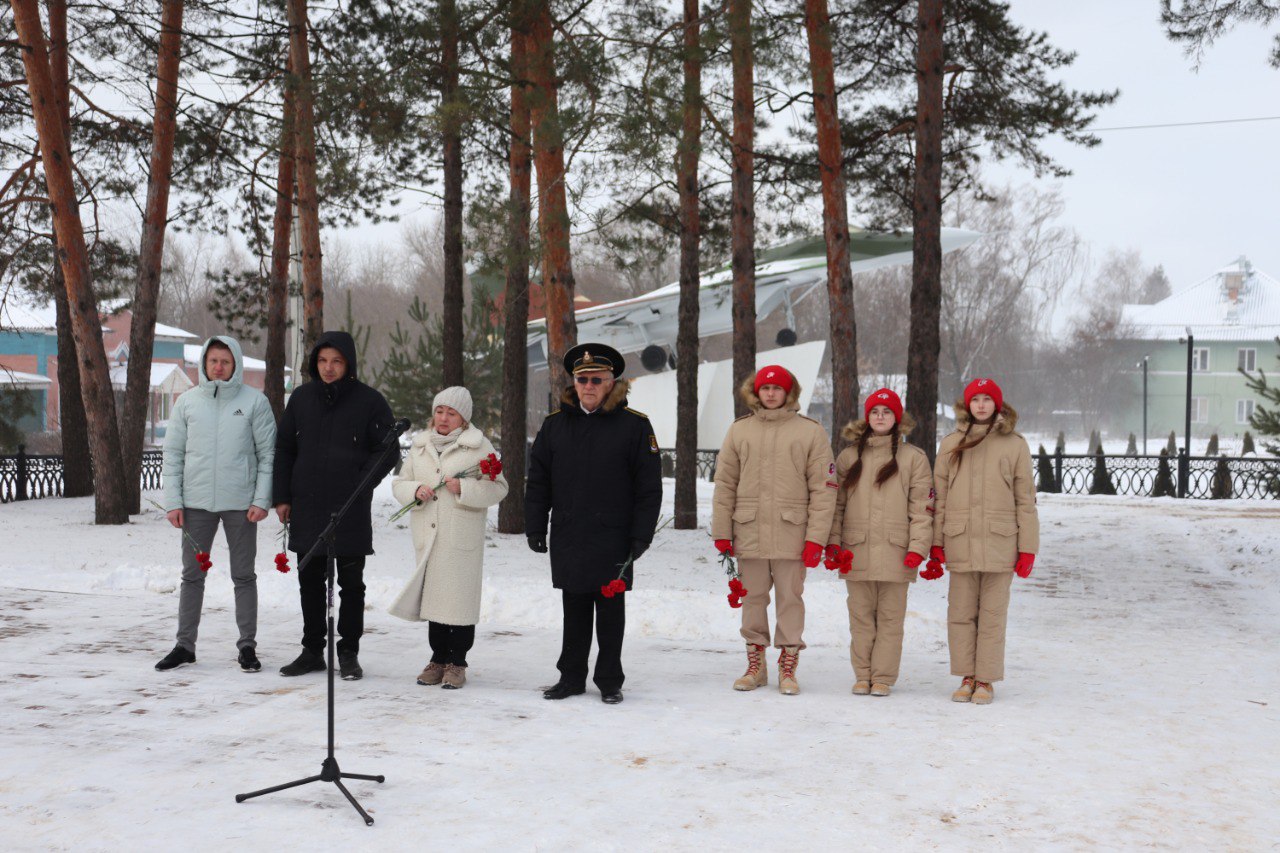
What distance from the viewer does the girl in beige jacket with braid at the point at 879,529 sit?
5969 mm

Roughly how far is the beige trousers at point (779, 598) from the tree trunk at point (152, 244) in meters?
10.7

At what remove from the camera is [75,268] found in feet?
44.6

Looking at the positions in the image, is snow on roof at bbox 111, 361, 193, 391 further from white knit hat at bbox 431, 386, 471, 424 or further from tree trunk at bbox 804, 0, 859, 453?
white knit hat at bbox 431, 386, 471, 424

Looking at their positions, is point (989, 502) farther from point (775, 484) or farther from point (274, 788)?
point (274, 788)

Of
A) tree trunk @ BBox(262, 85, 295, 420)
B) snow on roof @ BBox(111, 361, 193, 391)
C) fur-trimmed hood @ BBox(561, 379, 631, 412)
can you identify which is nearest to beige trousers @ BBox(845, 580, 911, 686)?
fur-trimmed hood @ BBox(561, 379, 631, 412)

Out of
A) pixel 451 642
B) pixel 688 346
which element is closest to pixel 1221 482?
pixel 688 346

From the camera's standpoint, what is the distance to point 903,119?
14.7 metres

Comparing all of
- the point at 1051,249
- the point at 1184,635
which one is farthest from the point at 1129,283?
the point at 1184,635

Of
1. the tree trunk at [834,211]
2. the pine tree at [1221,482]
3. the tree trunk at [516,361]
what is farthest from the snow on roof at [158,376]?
the tree trunk at [834,211]

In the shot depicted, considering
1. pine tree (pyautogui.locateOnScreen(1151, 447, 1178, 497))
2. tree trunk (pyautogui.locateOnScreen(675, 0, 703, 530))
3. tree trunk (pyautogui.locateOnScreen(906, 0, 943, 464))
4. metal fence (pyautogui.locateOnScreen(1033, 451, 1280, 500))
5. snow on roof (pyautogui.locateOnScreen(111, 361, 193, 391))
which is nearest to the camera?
tree trunk (pyautogui.locateOnScreen(906, 0, 943, 464))

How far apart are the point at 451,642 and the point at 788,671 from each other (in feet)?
5.67

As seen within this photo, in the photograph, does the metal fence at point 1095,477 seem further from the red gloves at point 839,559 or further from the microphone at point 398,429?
the microphone at point 398,429

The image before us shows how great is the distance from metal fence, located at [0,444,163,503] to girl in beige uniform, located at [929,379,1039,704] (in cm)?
1700

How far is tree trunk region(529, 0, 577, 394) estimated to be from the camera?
10.4 meters
